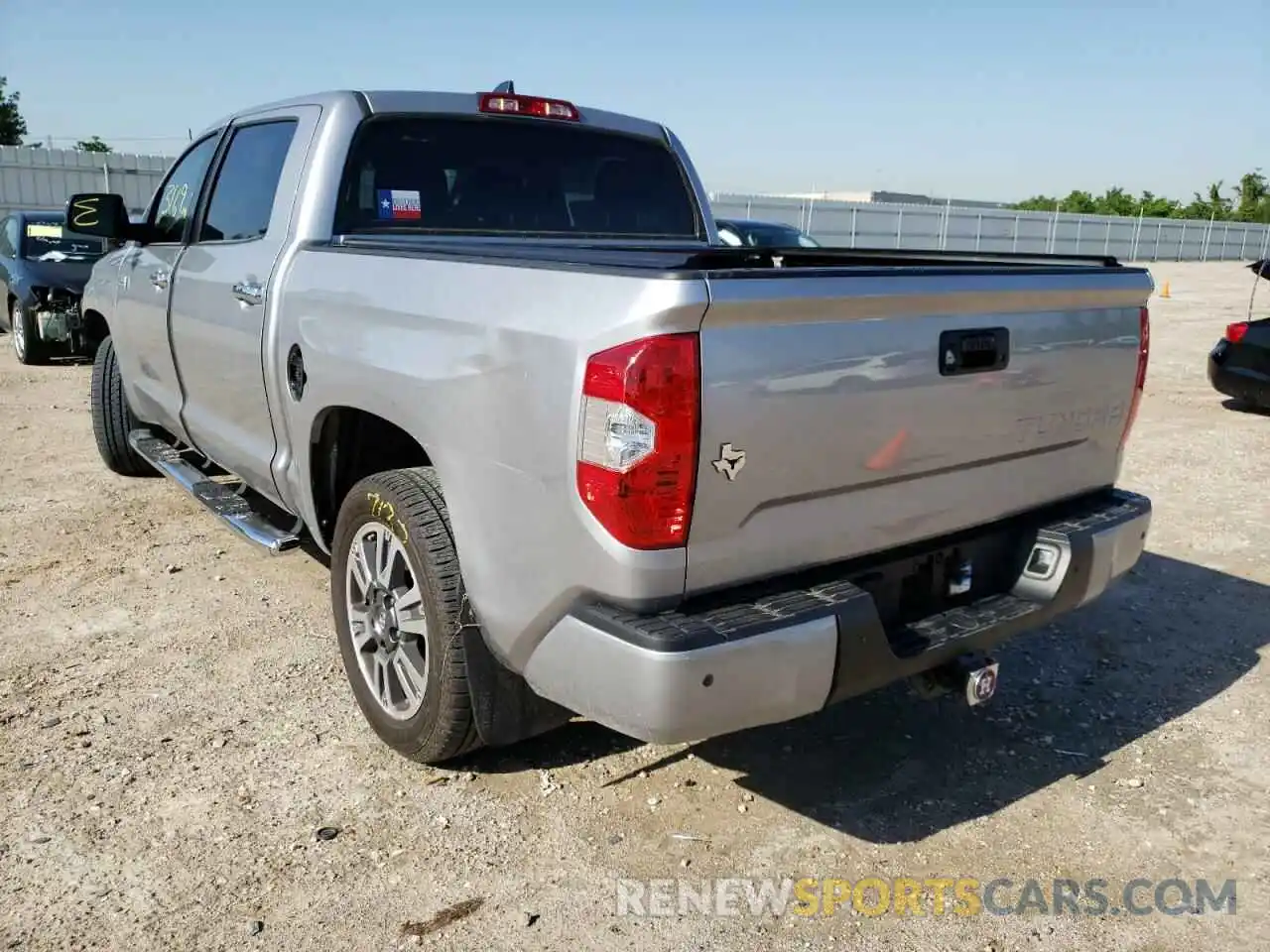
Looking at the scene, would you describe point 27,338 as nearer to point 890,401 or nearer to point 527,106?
point 527,106

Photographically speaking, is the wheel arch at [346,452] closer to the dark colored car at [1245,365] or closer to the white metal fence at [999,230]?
the dark colored car at [1245,365]

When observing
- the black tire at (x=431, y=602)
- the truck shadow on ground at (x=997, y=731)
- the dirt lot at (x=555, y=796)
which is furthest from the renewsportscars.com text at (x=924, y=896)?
the black tire at (x=431, y=602)

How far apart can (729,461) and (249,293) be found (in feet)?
7.24

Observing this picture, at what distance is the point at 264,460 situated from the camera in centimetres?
385

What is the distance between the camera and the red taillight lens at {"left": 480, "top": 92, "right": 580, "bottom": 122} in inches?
161

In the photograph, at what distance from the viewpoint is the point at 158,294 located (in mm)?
4738

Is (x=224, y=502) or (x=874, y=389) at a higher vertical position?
(x=874, y=389)

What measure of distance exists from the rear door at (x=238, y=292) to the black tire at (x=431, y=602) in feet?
2.97

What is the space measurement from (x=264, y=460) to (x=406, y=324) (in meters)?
1.32

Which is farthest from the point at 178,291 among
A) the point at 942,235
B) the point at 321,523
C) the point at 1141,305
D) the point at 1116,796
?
the point at 942,235

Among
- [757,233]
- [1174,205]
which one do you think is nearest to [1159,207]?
[1174,205]

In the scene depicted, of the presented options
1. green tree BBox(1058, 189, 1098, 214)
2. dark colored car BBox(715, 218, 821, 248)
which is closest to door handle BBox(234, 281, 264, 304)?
dark colored car BBox(715, 218, 821, 248)

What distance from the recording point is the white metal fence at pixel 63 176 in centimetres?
2064

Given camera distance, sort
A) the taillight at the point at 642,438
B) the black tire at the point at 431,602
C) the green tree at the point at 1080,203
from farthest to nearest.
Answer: the green tree at the point at 1080,203 < the black tire at the point at 431,602 < the taillight at the point at 642,438
